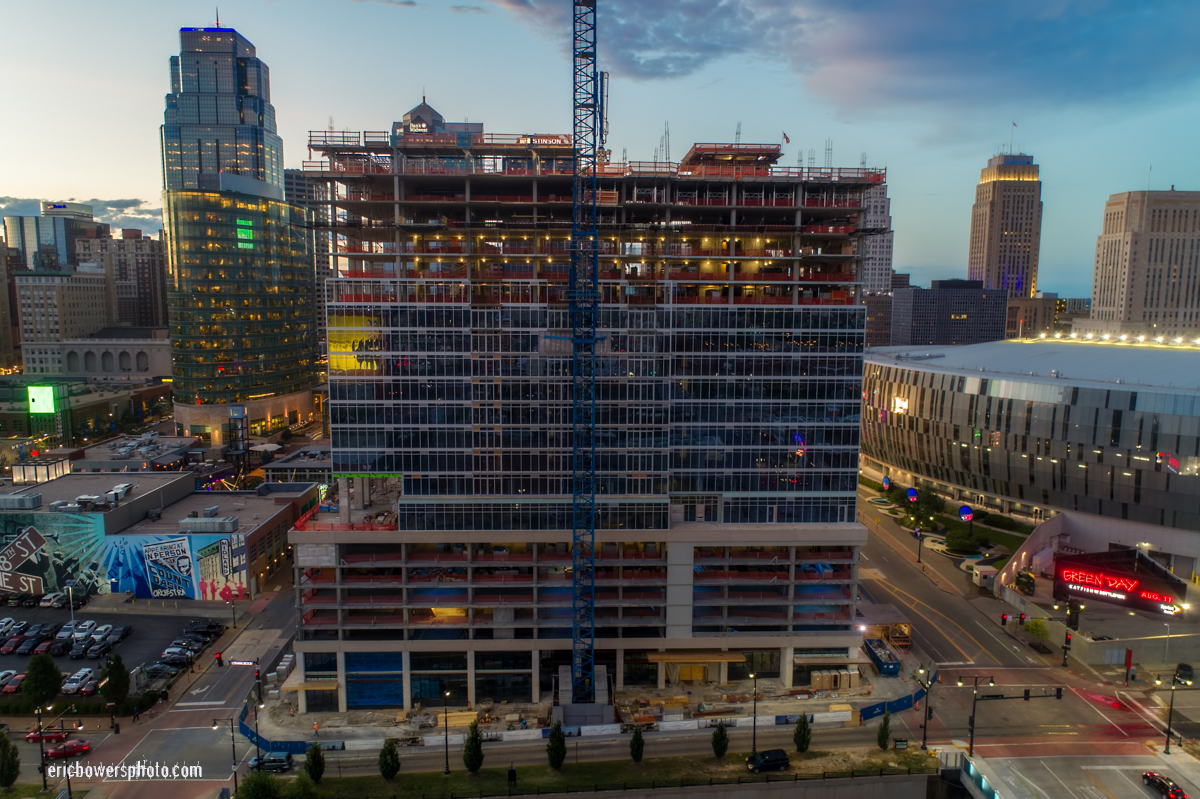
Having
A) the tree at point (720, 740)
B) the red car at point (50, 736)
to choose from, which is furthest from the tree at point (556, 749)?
the red car at point (50, 736)

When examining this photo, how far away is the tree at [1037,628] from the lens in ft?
253

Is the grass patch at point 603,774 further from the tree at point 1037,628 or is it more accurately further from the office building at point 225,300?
the office building at point 225,300

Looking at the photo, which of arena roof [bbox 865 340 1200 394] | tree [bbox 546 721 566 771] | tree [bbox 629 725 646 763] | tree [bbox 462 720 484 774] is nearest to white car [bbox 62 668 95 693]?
tree [bbox 462 720 484 774]

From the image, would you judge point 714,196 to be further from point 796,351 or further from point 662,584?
point 662,584

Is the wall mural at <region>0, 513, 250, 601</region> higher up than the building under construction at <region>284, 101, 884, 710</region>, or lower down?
lower down

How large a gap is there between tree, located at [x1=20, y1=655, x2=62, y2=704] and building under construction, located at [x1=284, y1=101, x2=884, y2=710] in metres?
20.7

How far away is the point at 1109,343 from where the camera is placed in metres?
134

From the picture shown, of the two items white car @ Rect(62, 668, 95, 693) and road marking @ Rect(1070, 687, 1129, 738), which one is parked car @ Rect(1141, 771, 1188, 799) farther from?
white car @ Rect(62, 668, 95, 693)

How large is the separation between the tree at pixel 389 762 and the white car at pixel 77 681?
119 feet

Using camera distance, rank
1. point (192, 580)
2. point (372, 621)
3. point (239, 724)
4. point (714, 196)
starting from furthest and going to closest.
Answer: point (192, 580) < point (714, 196) < point (372, 621) < point (239, 724)

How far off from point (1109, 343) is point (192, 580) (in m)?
163

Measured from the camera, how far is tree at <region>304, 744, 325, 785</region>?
54.7 metres

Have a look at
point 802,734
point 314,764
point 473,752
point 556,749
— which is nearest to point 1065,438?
point 802,734

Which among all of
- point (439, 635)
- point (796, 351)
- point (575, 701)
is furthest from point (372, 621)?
point (796, 351)
